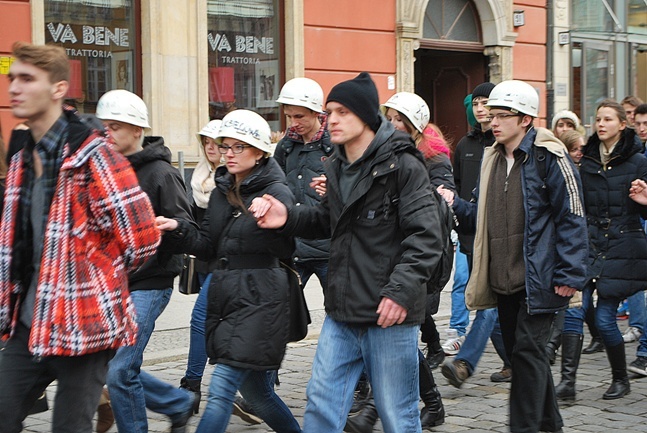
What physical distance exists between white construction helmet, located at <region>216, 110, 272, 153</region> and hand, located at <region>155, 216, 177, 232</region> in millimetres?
471

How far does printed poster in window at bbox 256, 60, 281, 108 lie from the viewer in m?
14.8

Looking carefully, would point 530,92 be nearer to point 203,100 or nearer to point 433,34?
point 203,100

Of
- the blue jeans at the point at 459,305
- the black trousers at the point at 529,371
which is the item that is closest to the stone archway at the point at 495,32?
Answer: the blue jeans at the point at 459,305

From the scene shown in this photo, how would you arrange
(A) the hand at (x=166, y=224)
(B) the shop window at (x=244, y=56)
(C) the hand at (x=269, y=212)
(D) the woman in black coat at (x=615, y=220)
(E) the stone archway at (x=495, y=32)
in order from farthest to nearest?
(E) the stone archway at (x=495, y=32)
(B) the shop window at (x=244, y=56)
(D) the woman in black coat at (x=615, y=220)
(A) the hand at (x=166, y=224)
(C) the hand at (x=269, y=212)

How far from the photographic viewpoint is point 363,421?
6.35m

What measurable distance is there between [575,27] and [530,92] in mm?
14145

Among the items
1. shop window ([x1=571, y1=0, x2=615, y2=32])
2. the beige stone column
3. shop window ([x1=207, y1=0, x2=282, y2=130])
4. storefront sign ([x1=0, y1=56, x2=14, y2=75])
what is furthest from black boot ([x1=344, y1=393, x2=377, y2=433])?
shop window ([x1=571, y1=0, x2=615, y2=32])

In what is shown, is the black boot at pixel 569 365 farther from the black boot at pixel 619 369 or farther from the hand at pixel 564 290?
the hand at pixel 564 290

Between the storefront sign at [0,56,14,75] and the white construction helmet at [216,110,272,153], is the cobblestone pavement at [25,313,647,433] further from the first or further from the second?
the storefront sign at [0,56,14,75]

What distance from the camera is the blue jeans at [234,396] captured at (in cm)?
530

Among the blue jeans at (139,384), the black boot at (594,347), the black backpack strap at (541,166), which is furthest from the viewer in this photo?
the black boot at (594,347)

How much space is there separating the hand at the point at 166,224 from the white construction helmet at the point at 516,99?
5.90ft

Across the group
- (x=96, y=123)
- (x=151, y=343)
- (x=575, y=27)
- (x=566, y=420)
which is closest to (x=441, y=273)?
(x=96, y=123)

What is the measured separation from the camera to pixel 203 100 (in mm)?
13680
